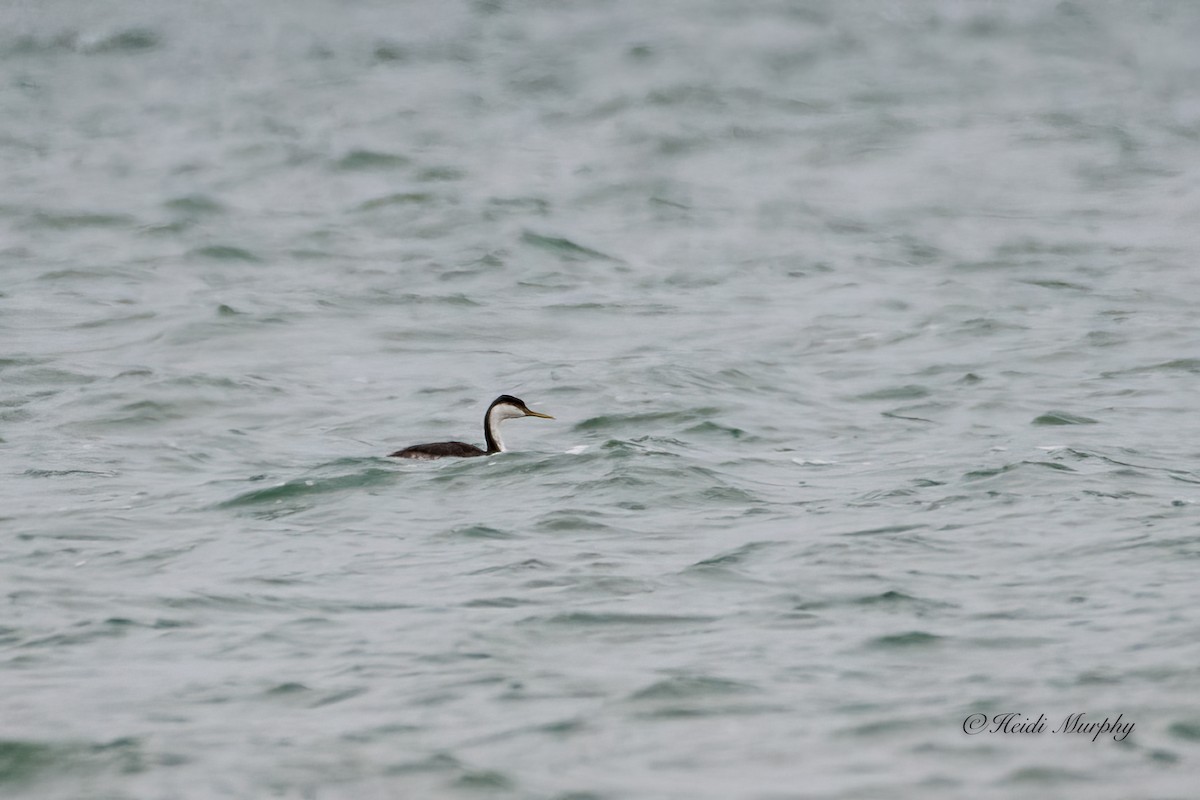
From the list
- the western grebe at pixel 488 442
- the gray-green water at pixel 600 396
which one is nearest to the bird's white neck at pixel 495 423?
the western grebe at pixel 488 442

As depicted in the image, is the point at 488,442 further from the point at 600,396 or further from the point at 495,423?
the point at 600,396

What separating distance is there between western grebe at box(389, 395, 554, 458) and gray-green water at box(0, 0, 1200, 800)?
179mm

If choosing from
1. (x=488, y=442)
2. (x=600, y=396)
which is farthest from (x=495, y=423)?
(x=600, y=396)

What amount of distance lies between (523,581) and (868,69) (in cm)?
2121

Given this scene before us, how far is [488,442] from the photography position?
13297mm

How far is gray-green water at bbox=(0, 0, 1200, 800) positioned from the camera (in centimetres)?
767

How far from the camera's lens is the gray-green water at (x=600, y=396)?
7.67 m

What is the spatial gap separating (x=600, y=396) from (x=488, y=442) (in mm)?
1959

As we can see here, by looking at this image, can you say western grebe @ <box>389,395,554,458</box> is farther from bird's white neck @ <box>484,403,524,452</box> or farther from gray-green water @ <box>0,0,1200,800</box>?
gray-green water @ <box>0,0,1200,800</box>

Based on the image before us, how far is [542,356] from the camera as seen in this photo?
1673 cm

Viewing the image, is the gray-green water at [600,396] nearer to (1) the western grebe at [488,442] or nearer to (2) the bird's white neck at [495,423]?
(1) the western grebe at [488,442]

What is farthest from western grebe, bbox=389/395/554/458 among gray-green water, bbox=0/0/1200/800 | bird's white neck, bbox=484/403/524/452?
gray-green water, bbox=0/0/1200/800

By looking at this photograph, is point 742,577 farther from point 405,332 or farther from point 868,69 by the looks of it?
point 868,69

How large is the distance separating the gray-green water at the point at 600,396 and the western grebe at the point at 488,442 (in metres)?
0.18
